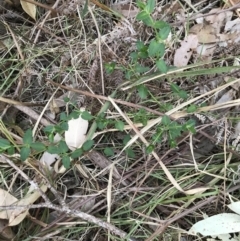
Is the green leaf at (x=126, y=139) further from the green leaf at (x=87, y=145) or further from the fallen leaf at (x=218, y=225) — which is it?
the fallen leaf at (x=218, y=225)

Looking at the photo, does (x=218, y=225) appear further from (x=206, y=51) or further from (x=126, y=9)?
(x=126, y=9)

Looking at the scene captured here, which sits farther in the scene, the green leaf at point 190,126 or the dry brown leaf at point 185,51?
the dry brown leaf at point 185,51

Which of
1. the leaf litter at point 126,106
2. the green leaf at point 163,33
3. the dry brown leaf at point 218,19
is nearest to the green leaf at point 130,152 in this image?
the leaf litter at point 126,106

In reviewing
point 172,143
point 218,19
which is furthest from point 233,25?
point 172,143

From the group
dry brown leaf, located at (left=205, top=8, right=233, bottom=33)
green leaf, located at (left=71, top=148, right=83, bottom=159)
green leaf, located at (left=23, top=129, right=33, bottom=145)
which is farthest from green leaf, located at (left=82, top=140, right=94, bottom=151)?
dry brown leaf, located at (left=205, top=8, right=233, bottom=33)

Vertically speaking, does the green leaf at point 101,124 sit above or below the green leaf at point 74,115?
below

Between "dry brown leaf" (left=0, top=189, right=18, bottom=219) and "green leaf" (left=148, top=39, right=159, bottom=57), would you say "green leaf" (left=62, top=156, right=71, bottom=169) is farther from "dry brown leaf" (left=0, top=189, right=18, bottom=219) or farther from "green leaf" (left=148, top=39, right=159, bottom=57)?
"green leaf" (left=148, top=39, right=159, bottom=57)

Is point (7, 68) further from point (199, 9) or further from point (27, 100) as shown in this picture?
point (199, 9)

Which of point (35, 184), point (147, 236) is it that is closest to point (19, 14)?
point (35, 184)

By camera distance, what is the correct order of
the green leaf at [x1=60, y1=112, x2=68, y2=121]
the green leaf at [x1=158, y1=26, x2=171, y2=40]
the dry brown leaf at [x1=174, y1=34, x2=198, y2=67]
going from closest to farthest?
the green leaf at [x1=158, y1=26, x2=171, y2=40], the green leaf at [x1=60, y1=112, x2=68, y2=121], the dry brown leaf at [x1=174, y1=34, x2=198, y2=67]

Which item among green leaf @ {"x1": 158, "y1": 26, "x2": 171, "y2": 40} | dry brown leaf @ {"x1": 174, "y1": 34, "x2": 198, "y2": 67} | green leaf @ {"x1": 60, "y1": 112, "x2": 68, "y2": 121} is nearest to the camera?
green leaf @ {"x1": 158, "y1": 26, "x2": 171, "y2": 40}
